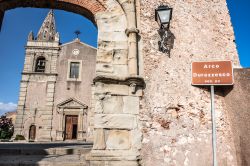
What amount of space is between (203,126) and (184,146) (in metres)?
0.57

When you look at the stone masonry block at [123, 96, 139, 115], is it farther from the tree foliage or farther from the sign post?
the tree foliage

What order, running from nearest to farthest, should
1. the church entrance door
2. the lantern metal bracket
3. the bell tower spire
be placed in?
the lantern metal bracket
the church entrance door
the bell tower spire

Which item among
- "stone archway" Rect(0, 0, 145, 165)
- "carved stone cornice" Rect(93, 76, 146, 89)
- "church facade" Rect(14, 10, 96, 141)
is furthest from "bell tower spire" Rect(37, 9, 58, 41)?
"carved stone cornice" Rect(93, 76, 146, 89)

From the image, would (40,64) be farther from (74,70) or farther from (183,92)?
(183,92)

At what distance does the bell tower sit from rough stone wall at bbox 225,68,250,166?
17.4 m

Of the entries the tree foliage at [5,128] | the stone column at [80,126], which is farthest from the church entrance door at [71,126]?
the tree foliage at [5,128]

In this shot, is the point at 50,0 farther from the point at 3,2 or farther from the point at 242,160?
the point at 242,160

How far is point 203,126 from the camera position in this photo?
4258mm

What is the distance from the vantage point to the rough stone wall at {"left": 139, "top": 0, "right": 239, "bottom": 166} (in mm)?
4023

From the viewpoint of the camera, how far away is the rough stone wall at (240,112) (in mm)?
3955

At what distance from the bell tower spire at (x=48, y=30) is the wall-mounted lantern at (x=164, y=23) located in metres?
20.2

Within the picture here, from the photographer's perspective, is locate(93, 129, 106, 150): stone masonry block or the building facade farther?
the building facade

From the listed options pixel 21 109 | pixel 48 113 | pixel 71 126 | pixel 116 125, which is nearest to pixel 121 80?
pixel 116 125

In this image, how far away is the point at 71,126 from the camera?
67.2 feet
